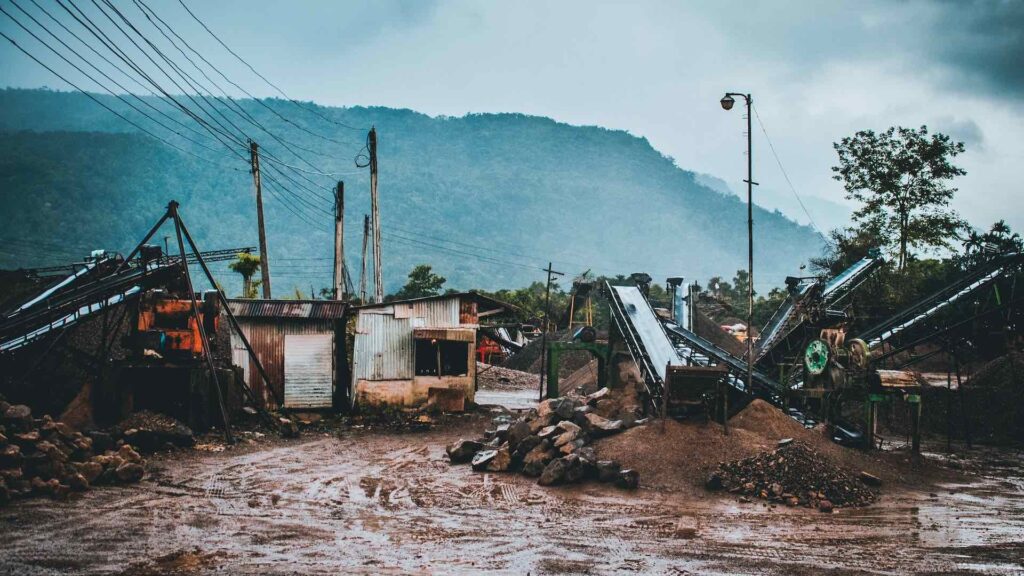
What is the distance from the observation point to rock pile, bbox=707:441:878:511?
1384 centimetres

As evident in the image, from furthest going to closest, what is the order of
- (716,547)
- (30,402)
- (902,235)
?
(902,235), (30,402), (716,547)

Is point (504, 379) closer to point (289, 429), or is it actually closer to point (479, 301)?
point (479, 301)

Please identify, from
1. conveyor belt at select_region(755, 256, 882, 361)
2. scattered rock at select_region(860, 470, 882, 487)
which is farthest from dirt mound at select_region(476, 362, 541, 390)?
scattered rock at select_region(860, 470, 882, 487)

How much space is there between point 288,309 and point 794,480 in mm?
16793

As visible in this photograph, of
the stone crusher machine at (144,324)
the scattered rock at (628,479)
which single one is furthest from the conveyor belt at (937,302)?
the stone crusher machine at (144,324)

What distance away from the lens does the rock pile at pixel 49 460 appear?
11969mm

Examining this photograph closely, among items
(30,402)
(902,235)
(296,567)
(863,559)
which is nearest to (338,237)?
(30,402)

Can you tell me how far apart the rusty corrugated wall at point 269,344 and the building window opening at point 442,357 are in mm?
4589

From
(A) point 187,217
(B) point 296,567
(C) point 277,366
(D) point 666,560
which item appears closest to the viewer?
(B) point 296,567

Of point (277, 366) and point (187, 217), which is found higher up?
point (187, 217)

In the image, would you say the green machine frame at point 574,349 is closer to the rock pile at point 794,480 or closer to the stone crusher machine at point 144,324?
the stone crusher machine at point 144,324

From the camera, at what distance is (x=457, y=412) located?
25.3m

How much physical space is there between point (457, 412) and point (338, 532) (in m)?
14.4

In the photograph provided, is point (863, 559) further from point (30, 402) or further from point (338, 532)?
point (30, 402)
